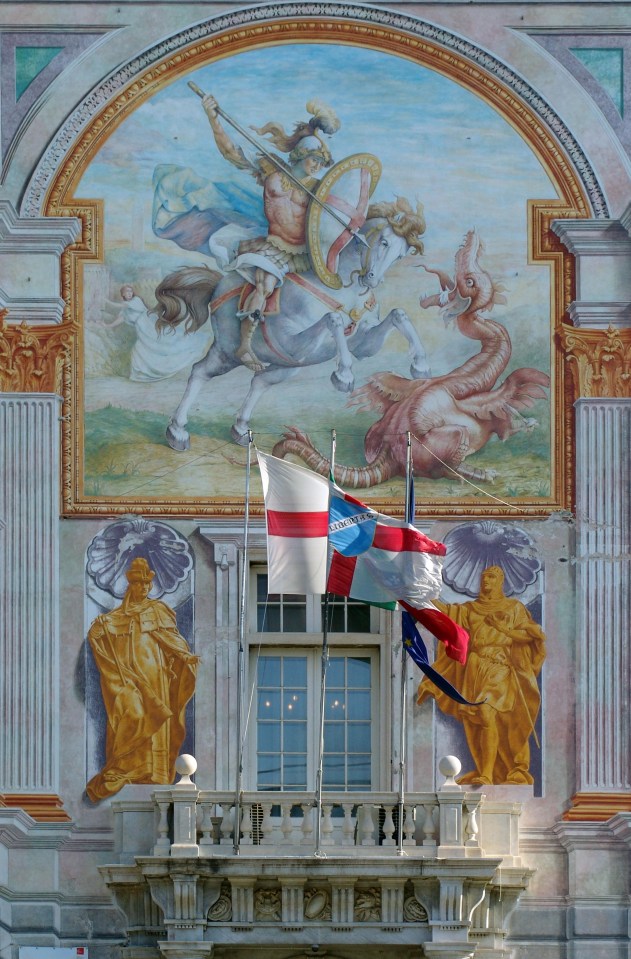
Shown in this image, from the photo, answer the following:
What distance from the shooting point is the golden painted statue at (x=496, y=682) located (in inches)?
1073

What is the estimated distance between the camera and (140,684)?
27375 millimetres

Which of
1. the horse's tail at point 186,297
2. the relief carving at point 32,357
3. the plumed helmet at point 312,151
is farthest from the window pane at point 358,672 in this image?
the plumed helmet at point 312,151

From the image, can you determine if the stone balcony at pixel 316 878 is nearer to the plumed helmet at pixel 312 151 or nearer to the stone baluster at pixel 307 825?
the stone baluster at pixel 307 825

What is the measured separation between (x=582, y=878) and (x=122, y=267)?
287 inches

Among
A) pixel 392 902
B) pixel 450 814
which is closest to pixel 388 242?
pixel 450 814

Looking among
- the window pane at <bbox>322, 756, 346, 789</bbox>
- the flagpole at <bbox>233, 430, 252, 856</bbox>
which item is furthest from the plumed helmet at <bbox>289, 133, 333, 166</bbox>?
the window pane at <bbox>322, 756, 346, 789</bbox>

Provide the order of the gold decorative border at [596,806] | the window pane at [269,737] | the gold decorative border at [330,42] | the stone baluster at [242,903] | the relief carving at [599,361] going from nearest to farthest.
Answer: the stone baluster at [242,903], the gold decorative border at [596,806], the window pane at [269,737], the gold decorative border at [330,42], the relief carving at [599,361]

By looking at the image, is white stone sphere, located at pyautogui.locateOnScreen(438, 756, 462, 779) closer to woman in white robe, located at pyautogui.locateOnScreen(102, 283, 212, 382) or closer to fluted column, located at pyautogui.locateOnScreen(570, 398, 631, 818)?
fluted column, located at pyautogui.locateOnScreen(570, 398, 631, 818)

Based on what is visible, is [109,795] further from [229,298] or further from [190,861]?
[229,298]

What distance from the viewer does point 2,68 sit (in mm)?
28297

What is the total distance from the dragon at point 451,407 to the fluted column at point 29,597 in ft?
7.39

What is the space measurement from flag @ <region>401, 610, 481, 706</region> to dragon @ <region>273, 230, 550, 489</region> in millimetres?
1696

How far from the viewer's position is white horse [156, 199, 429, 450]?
28.0m

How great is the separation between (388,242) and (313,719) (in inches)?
183
